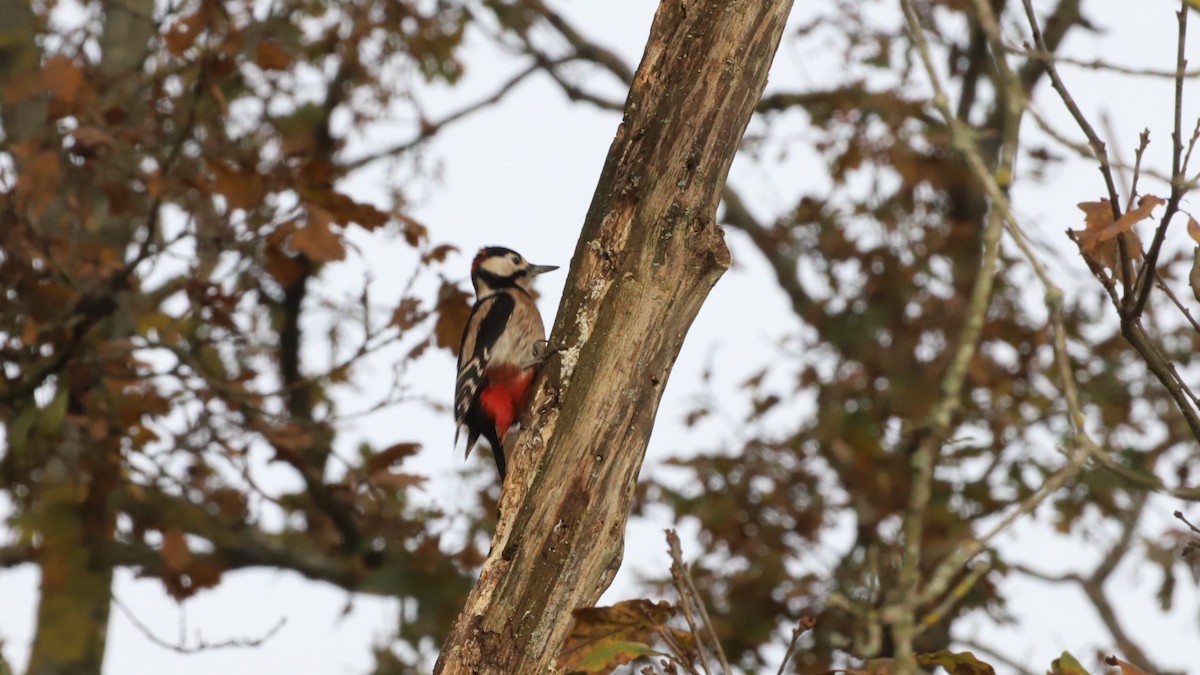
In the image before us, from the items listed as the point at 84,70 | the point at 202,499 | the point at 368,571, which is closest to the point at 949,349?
the point at 368,571

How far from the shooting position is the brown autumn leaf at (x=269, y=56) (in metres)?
4.80

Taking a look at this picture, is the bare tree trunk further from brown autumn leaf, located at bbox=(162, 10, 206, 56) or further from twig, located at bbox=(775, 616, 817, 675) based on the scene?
twig, located at bbox=(775, 616, 817, 675)

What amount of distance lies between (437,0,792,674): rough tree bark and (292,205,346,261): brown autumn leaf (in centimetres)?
155

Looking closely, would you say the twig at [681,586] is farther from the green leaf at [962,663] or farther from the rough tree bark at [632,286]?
the green leaf at [962,663]

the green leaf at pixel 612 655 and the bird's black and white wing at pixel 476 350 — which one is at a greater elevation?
the bird's black and white wing at pixel 476 350

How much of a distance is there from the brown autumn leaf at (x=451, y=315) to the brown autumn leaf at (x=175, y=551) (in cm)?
151

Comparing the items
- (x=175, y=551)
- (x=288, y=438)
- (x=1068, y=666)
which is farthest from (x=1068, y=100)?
(x=175, y=551)

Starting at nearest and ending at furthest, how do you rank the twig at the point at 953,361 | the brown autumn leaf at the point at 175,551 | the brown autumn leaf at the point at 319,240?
the twig at the point at 953,361 → the brown autumn leaf at the point at 319,240 → the brown autumn leaf at the point at 175,551

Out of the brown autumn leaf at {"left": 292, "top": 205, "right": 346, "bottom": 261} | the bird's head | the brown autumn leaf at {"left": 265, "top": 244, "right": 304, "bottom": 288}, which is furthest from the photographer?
the bird's head

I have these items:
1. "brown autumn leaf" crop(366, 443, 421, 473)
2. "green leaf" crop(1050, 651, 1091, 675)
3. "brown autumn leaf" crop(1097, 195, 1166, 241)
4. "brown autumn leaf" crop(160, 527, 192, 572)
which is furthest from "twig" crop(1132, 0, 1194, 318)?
"brown autumn leaf" crop(160, 527, 192, 572)

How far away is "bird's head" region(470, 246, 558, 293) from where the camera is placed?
18.0 feet

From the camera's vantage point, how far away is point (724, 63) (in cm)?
281

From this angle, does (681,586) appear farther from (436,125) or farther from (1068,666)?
(436,125)

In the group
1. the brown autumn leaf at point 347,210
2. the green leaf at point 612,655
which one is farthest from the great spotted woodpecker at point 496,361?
the green leaf at point 612,655
